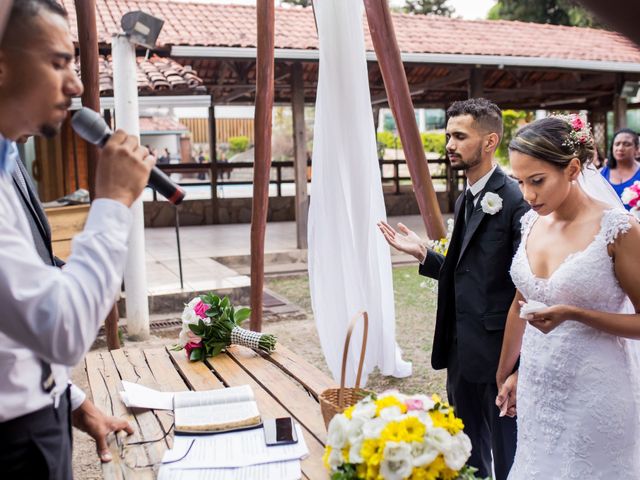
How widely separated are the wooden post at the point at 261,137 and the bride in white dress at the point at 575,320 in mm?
1870

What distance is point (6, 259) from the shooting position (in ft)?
3.32

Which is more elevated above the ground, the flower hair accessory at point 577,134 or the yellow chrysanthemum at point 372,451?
the flower hair accessory at point 577,134

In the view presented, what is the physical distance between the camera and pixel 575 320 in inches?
82.8

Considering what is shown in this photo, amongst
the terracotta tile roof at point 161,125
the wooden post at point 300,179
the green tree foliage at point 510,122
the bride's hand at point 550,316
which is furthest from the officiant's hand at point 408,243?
the green tree foliage at point 510,122

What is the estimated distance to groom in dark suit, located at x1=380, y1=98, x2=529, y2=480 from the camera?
8.68 feet

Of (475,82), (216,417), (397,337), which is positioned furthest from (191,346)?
(475,82)

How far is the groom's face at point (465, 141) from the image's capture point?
9.03 feet

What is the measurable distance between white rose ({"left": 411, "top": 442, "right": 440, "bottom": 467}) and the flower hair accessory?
1286 millimetres

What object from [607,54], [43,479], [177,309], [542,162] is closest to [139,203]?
[177,309]

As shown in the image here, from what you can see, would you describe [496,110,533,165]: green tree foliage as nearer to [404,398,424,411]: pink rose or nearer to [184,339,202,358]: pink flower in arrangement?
[184,339,202,358]: pink flower in arrangement

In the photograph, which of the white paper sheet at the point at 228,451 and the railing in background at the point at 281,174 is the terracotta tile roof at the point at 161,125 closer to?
the railing in background at the point at 281,174

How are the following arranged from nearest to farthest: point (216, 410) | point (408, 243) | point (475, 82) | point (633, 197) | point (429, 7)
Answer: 1. point (216, 410)
2. point (408, 243)
3. point (633, 197)
4. point (475, 82)
5. point (429, 7)

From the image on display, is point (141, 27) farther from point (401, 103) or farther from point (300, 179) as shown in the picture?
point (300, 179)

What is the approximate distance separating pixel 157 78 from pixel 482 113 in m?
5.50
